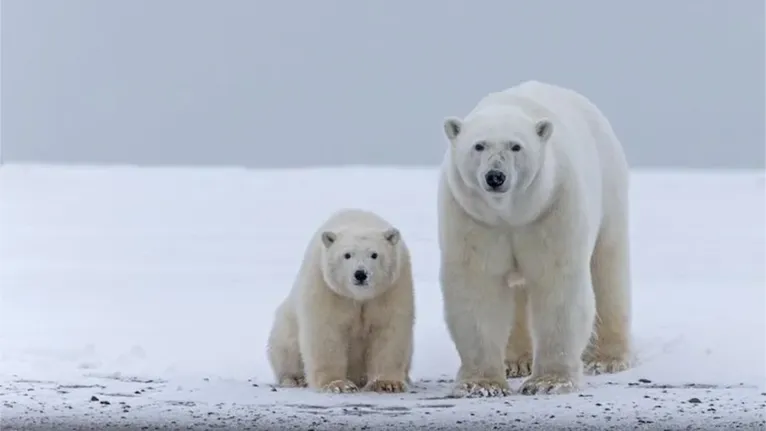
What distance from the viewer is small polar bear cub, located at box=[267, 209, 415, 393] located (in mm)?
6602

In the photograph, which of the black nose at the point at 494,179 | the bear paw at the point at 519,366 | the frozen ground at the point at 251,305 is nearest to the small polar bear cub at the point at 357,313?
the frozen ground at the point at 251,305

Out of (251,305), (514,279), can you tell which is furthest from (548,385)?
(251,305)

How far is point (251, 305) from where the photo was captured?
11016 mm

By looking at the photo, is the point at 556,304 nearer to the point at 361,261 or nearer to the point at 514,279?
the point at 514,279

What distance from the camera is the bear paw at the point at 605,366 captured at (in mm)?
7391

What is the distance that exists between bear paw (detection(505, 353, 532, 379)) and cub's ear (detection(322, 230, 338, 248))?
1289 mm

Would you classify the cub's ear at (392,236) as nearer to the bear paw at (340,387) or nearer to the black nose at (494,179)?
the bear paw at (340,387)

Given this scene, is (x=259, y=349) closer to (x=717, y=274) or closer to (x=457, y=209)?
(x=457, y=209)

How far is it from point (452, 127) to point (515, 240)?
0.57 m

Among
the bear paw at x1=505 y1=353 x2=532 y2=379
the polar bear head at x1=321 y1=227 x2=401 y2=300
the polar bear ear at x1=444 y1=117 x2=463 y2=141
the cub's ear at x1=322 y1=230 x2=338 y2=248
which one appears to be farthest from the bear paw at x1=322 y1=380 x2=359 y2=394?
the polar bear ear at x1=444 y1=117 x2=463 y2=141

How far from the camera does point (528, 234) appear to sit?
6.30 meters

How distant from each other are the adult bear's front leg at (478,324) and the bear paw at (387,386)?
0.27m

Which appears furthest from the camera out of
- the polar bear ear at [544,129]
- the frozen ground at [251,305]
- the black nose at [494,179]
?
the polar bear ear at [544,129]

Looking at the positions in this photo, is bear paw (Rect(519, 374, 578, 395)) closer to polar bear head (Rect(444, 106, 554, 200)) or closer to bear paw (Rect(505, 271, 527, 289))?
bear paw (Rect(505, 271, 527, 289))
